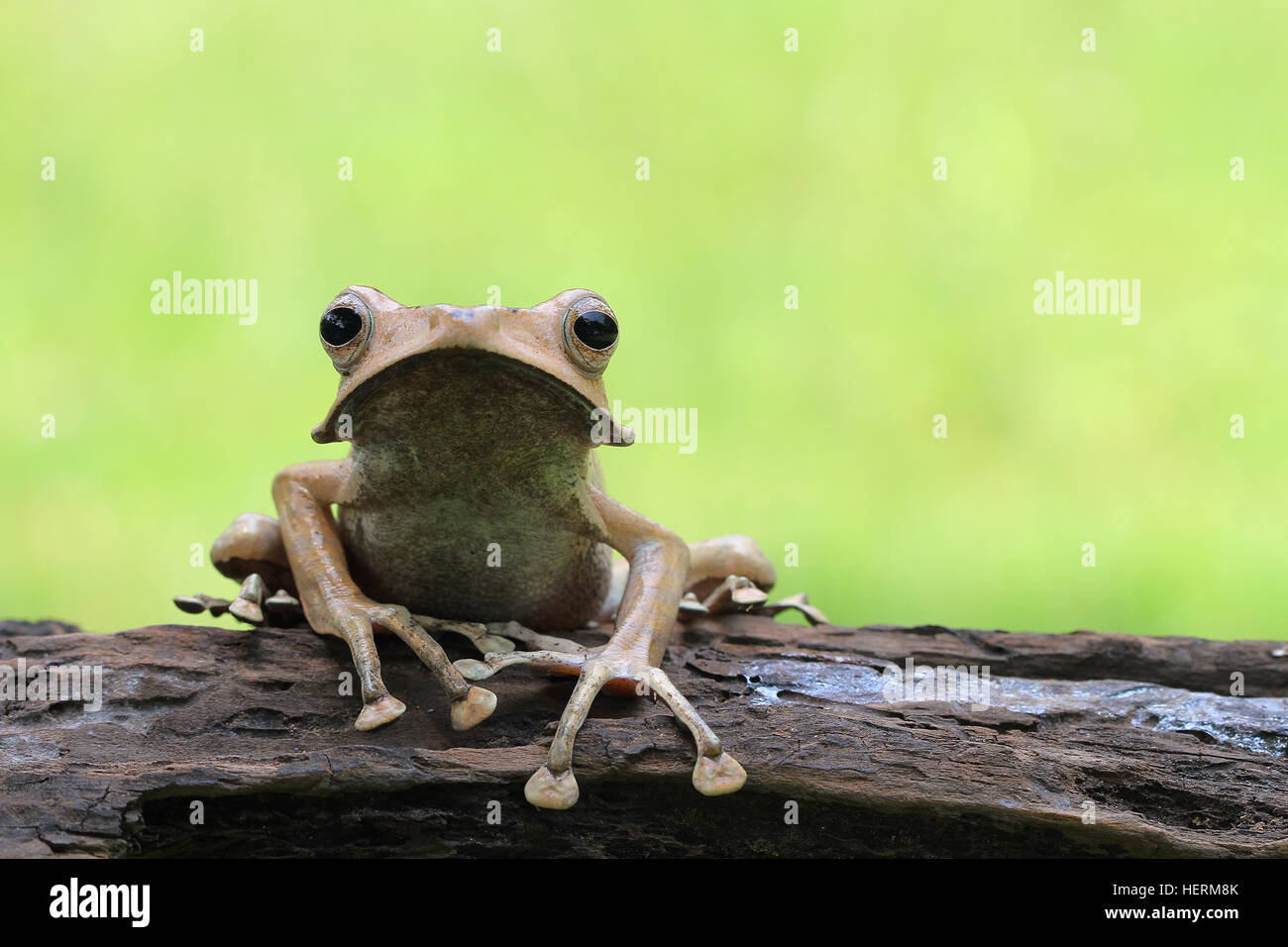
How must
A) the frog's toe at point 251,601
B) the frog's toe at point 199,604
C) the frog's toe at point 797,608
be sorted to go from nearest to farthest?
the frog's toe at point 251,601
the frog's toe at point 199,604
the frog's toe at point 797,608

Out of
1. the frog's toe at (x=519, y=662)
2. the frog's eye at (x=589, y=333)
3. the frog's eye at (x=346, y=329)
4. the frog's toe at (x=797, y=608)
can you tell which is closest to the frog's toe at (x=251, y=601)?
the frog's toe at (x=519, y=662)

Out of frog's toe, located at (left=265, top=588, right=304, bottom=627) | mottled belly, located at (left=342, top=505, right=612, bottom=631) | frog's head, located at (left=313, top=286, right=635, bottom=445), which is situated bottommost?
frog's toe, located at (left=265, top=588, right=304, bottom=627)

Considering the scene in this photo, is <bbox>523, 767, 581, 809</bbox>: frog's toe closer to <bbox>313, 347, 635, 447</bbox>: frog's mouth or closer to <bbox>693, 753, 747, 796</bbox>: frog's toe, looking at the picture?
<bbox>693, 753, 747, 796</bbox>: frog's toe

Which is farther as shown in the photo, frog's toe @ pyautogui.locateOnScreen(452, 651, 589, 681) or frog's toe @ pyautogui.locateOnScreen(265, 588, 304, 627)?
frog's toe @ pyautogui.locateOnScreen(265, 588, 304, 627)

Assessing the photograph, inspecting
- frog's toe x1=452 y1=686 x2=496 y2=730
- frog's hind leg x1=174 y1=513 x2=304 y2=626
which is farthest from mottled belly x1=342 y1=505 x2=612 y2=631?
frog's toe x1=452 y1=686 x2=496 y2=730

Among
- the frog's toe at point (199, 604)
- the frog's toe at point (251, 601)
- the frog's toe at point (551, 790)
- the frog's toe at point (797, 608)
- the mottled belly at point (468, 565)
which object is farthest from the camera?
the frog's toe at point (797, 608)

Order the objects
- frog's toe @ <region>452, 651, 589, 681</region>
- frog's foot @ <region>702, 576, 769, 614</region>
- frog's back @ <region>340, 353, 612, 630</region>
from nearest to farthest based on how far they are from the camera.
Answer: frog's back @ <region>340, 353, 612, 630</region>
frog's toe @ <region>452, 651, 589, 681</region>
frog's foot @ <region>702, 576, 769, 614</region>

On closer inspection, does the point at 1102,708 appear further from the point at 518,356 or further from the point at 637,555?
the point at 518,356

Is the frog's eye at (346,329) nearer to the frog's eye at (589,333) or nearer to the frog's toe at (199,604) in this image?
the frog's eye at (589,333)

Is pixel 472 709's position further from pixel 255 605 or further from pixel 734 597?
pixel 734 597
